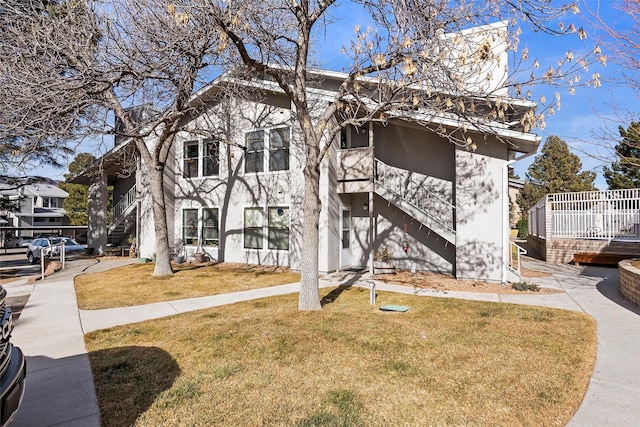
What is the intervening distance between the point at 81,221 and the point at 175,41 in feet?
115

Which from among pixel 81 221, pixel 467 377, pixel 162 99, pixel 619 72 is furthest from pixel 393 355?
pixel 81 221

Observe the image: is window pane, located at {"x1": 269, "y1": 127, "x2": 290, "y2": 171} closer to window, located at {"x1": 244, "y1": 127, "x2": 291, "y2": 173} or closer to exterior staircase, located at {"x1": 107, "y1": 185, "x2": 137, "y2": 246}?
window, located at {"x1": 244, "y1": 127, "x2": 291, "y2": 173}

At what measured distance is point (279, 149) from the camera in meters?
13.8

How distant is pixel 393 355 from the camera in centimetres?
500

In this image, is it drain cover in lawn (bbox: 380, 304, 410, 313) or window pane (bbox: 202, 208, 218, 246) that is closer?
drain cover in lawn (bbox: 380, 304, 410, 313)

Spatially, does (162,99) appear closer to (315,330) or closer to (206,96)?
(206,96)

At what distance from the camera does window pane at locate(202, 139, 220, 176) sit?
15664 mm

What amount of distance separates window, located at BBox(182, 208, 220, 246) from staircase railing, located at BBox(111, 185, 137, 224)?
3519 mm

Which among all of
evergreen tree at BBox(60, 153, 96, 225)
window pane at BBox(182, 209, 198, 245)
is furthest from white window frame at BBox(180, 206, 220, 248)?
evergreen tree at BBox(60, 153, 96, 225)

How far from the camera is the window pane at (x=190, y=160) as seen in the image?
16.3 metres

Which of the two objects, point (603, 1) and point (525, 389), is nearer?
point (525, 389)

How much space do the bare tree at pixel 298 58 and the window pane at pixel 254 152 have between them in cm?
386

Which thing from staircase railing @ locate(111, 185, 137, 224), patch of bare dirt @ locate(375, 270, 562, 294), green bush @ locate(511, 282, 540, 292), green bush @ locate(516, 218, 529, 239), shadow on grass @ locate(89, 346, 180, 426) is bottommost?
shadow on grass @ locate(89, 346, 180, 426)

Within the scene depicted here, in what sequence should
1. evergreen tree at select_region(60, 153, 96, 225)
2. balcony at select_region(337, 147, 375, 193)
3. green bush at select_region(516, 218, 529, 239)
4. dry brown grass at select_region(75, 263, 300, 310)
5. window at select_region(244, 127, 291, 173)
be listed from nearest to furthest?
1. dry brown grass at select_region(75, 263, 300, 310)
2. balcony at select_region(337, 147, 375, 193)
3. window at select_region(244, 127, 291, 173)
4. green bush at select_region(516, 218, 529, 239)
5. evergreen tree at select_region(60, 153, 96, 225)
